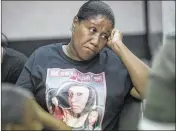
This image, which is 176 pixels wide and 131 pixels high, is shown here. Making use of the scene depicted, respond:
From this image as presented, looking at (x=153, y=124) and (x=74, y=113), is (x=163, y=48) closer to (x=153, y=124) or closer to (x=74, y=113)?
(x=153, y=124)

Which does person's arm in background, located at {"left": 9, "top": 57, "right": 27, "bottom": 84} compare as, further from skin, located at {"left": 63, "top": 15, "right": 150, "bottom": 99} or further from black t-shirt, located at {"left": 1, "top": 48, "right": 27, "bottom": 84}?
skin, located at {"left": 63, "top": 15, "right": 150, "bottom": 99}

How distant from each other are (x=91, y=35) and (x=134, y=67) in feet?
0.68

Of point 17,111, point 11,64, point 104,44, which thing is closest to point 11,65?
point 11,64

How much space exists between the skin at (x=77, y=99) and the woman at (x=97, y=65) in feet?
0.17

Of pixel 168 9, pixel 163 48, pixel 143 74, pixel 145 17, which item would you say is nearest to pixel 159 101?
pixel 163 48

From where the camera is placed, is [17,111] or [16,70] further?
[16,70]

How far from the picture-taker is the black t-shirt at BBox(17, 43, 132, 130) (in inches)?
63.5

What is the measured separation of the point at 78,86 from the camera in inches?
64.4

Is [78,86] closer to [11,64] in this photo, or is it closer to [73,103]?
[73,103]

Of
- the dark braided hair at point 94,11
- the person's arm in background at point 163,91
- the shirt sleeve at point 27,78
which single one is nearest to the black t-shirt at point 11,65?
the shirt sleeve at point 27,78

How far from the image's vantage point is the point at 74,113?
1.61 metres

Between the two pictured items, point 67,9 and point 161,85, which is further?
point 67,9

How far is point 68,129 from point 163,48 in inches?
19.9

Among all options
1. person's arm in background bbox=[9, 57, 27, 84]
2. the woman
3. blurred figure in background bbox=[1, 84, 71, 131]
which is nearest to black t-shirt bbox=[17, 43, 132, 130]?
the woman
